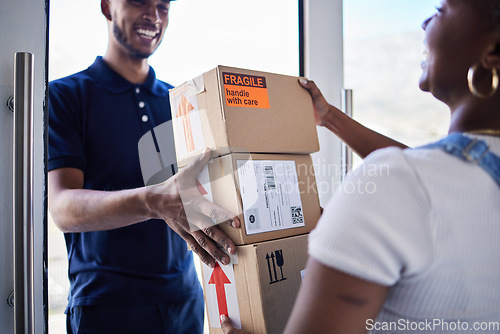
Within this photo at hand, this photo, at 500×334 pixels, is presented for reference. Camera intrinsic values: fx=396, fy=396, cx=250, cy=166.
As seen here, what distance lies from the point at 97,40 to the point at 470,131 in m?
1.11

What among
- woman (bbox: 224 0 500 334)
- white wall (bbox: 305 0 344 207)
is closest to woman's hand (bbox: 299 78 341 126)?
woman (bbox: 224 0 500 334)

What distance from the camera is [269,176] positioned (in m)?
0.91

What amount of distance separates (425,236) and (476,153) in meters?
0.14

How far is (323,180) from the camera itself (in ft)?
6.07

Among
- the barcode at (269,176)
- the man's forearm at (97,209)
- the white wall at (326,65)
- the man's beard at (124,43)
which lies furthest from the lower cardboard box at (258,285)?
the white wall at (326,65)

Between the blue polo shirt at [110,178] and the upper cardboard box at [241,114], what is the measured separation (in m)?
0.29

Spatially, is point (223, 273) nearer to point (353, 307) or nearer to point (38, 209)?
point (353, 307)

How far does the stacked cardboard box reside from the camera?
86 centimetres

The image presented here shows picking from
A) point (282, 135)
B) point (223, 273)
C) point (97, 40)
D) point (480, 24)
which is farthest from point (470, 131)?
point (97, 40)

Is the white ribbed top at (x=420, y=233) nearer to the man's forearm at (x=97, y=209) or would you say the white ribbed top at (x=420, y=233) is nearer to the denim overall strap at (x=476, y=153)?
the denim overall strap at (x=476, y=153)

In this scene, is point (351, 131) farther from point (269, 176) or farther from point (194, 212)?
point (194, 212)

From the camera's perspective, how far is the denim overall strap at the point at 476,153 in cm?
51

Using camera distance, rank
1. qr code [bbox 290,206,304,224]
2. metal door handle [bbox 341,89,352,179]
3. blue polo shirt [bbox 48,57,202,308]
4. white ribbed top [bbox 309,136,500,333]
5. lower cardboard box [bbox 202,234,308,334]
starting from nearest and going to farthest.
Answer: white ribbed top [bbox 309,136,500,333]
lower cardboard box [bbox 202,234,308,334]
qr code [bbox 290,206,304,224]
blue polo shirt [bbox 48,57,202,308]
metal door handle [bbox 341,89,352,179]

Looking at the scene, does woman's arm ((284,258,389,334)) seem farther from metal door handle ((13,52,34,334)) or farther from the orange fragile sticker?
metal door handle ((13,52,34,334))
